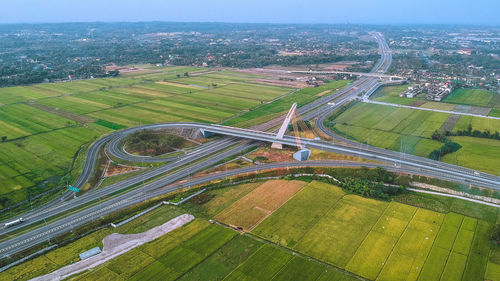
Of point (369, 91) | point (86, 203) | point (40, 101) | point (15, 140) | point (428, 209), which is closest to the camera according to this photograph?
point (428, 209)

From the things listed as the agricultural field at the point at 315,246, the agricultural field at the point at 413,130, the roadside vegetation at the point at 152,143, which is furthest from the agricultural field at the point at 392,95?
the roadside vegetation at the point at 152,143

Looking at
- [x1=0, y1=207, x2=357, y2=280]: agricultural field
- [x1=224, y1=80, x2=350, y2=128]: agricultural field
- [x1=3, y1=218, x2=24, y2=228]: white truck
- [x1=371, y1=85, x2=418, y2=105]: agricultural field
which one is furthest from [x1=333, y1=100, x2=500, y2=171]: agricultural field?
[x1=3, y1=218, x2=24, y2=228]: white truck

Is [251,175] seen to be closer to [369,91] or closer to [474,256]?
[474,256]

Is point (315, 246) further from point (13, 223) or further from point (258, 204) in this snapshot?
point (13, 223)

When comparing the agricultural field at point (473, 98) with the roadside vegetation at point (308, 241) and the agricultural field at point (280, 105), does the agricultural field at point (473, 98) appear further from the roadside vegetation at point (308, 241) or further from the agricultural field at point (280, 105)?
the roadside vegetation at point (308, 241)

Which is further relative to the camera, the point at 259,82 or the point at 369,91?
the point at 259,82

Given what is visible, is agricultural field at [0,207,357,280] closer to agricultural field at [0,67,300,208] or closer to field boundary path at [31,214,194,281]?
field boundary path at [31,214,194,281]

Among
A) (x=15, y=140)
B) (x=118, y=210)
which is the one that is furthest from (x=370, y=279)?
(x=15, y=140)
